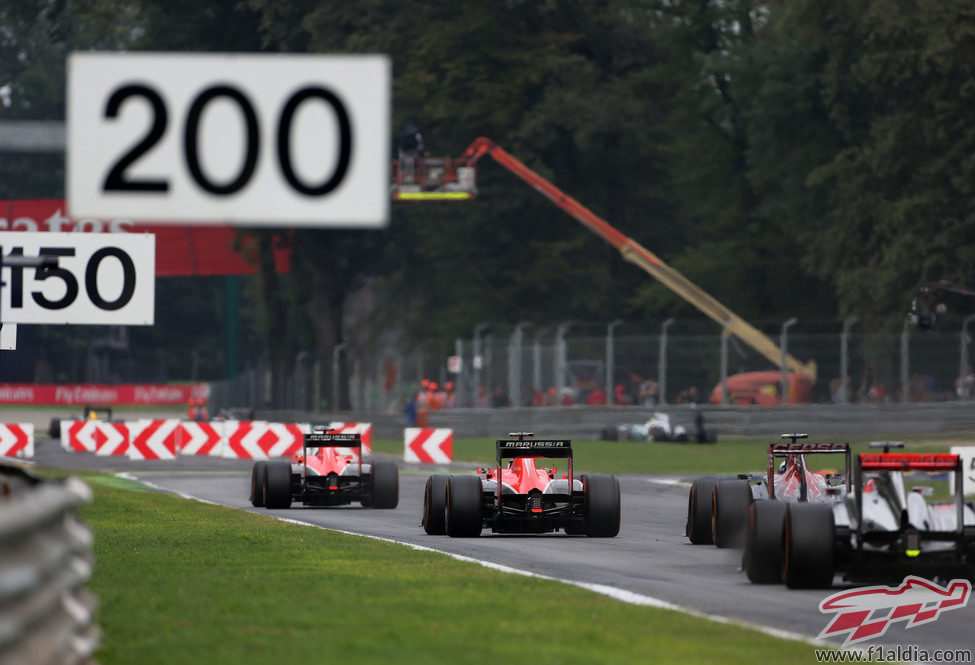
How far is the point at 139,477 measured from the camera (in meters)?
36.2

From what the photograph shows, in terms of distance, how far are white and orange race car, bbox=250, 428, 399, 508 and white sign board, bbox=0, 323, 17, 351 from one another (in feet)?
26.8

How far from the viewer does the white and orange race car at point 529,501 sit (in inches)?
811

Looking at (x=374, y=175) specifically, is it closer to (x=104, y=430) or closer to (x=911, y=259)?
(x=104, y=430)

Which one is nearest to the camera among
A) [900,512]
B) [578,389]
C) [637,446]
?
[900,512]

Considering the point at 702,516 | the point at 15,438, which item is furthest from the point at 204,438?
the point at 702,516

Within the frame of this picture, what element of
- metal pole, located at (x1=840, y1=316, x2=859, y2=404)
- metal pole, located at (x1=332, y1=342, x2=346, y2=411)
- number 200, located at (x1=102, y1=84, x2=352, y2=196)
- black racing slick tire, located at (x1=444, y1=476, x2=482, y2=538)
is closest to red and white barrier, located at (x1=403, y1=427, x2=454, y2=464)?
metal pole, located at (x1=840, y1=316, x2=859, y2=404)

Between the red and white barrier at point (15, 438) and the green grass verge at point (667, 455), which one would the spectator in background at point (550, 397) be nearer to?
the green grass verge at point (667, 455)

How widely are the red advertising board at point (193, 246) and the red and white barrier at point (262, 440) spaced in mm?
22637

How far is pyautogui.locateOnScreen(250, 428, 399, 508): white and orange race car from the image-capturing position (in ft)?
85.8

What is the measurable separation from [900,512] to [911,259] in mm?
38645

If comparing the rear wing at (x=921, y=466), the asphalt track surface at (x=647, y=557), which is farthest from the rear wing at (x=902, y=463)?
the asphalt track surface at (x=647, y=557)

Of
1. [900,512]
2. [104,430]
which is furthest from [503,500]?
[104,430]

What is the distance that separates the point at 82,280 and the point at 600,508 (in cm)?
589

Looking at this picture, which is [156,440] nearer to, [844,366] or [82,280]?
[844,366]
